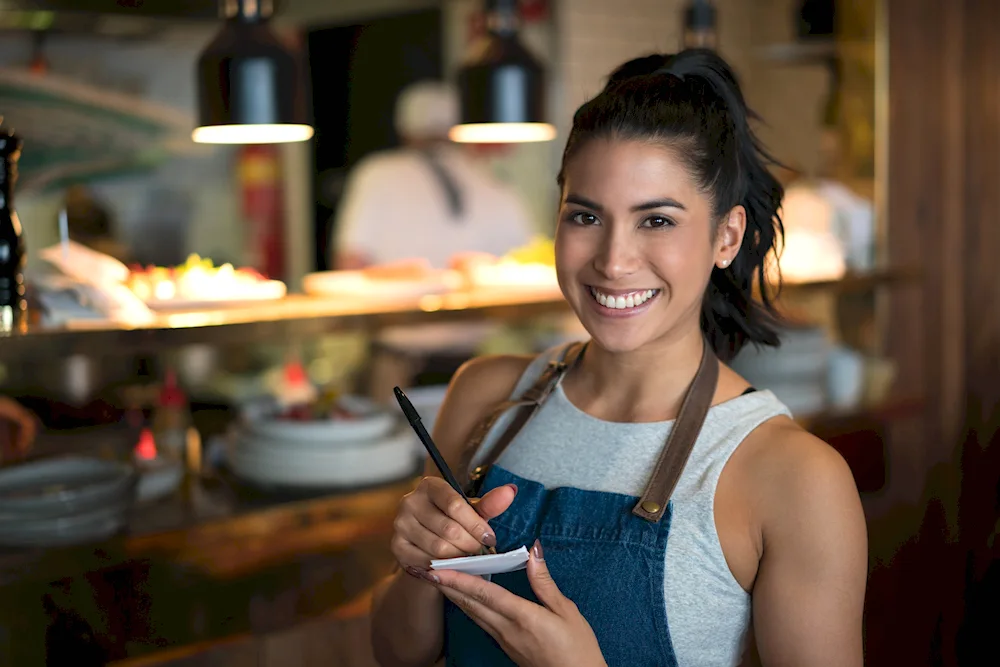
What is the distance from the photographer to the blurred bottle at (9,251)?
6.23 feet

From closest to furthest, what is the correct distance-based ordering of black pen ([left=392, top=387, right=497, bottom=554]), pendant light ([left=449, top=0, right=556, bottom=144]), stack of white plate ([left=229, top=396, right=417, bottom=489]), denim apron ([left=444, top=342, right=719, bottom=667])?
black pen ([left=392, top=387, right=497, bottom=554]) → denim apron ([left=444, top=342, right=719, bottom=667]) → stack of white plate ([left=229, top=396, right=417, bottom=489]) → pendant light ([left=449, top=0, right=556, bottom=144])

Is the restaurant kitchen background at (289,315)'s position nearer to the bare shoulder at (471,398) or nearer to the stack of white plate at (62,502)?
the stack of white plate at (62,502)

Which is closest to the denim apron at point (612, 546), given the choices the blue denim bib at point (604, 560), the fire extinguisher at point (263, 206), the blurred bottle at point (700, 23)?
the blue denim bib at point (604, 560)

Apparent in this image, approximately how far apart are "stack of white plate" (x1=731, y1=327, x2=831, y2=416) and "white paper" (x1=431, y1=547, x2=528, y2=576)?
1965mm

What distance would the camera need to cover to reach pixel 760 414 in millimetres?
1440

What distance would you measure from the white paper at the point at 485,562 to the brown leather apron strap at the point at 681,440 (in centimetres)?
23

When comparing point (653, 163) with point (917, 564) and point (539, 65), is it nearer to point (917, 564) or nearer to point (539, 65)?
point (539, 65)

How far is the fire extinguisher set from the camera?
567 centimetres

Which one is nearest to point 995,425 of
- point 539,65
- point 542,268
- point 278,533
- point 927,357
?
point 927,357

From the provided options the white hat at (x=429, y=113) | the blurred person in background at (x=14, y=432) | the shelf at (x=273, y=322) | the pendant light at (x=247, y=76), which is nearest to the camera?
the shelf at (x=273, y=322)

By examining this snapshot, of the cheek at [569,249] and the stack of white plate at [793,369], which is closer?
the cheek at [569,249]

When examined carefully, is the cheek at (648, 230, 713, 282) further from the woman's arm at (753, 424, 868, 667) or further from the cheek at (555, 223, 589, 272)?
the woman's arm at (753, 424, 868, 667)

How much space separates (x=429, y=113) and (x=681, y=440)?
11.8 ft

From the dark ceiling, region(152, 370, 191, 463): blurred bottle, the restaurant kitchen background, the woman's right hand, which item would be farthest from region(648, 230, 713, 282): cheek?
the dark ceiling
